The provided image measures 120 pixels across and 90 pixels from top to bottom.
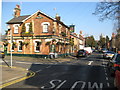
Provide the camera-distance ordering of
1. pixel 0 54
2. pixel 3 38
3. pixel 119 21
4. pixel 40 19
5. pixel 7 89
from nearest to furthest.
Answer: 1. pixel 7 89
2. pixel 119 21
3. pixel 0 54
4. pixel 40 19
5. pixel 3 38

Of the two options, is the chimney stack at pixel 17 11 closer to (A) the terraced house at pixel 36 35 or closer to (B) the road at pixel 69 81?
(A) the terraced house at pixel 36 35

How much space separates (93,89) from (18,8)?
32312mm

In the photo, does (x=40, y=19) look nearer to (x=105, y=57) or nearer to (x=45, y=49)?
(x=45, y=49)

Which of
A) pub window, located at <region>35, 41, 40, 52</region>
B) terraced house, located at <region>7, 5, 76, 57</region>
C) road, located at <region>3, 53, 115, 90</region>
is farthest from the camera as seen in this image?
pub window, located at <region>35, 41, 40, 52</region>

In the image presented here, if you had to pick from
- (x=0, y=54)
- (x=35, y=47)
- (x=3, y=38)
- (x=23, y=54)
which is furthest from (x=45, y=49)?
(x=3, y=38)

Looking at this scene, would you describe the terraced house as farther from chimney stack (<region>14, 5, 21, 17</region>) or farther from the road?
the road

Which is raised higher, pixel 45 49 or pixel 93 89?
pixel 45 49

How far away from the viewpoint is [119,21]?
23078mm

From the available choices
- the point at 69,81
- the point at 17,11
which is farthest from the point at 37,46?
the point at 69,81

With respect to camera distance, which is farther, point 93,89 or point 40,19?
point 40,19

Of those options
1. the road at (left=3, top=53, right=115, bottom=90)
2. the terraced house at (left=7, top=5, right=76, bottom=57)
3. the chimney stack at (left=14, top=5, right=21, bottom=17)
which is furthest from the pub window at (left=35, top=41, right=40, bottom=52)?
the road at (left=3, top=53, right=115, bottom=90)

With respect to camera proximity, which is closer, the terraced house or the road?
the road

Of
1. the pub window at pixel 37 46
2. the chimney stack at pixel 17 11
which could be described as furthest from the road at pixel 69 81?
the chimney stack at pixel 17 11

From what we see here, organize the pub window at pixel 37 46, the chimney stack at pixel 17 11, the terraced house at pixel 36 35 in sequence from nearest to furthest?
the terraced house at pixel 36 35 → the pub window at pixel 37 46 → the chimney stack at pixel 17 11
